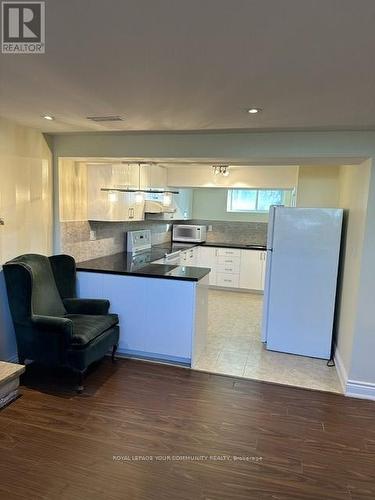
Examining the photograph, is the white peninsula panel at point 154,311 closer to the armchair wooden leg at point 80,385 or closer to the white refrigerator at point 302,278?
the armchair wooden leg at point 80,385

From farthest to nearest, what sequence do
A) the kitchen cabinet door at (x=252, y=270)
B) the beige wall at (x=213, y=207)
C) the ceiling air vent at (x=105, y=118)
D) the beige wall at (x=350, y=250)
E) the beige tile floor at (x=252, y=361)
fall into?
the beige wall at (x=213, y=207) → the kitchen cabinet door at (x=252, y=270) → the beige tile floor at (x=252, y=361) → the beige wall at (x=350, y=250) → the ceiling air vent at (x=105, y=118)

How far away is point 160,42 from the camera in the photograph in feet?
4.71

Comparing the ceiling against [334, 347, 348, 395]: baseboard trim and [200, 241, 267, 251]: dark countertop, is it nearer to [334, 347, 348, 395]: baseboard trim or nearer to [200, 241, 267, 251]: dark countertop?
[334, 347, 348, 395]: baseboard trim

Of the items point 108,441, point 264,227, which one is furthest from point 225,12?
point 264,227

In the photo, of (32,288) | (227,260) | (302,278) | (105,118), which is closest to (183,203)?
(227,260)

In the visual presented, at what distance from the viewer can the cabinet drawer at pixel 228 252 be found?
6430 mm

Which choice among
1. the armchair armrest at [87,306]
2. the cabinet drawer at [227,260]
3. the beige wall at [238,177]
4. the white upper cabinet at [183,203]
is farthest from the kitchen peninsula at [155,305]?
the cabinet drawer at [227,260]

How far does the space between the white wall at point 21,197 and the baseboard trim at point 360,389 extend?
326 centimetres

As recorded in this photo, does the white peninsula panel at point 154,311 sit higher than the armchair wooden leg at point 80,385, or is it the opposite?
the white peninsula panel at point 154,311

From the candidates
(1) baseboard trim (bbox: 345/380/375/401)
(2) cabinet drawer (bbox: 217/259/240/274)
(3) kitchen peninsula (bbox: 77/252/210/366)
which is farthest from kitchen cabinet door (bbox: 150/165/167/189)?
(1) baseboard trim (bbox: 345/380/375/401)

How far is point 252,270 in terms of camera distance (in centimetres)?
639

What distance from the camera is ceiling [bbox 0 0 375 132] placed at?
1198 millimetres

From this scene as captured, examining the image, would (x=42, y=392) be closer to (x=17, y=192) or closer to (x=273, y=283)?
(x=17, y=192)

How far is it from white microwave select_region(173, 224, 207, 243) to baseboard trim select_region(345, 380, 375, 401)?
4048mm
